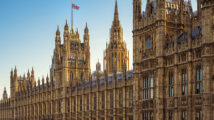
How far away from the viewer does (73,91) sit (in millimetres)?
89438

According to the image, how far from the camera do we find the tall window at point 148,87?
2052 inches

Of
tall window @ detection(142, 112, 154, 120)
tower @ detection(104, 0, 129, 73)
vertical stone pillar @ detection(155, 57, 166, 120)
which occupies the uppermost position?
tower @ detection(104, 0, 129, 73)

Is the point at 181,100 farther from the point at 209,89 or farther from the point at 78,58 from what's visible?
the point at 78,58

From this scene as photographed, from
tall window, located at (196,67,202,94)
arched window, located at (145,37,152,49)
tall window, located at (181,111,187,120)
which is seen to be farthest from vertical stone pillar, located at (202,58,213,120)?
arched window, located at (145,37,152,49)

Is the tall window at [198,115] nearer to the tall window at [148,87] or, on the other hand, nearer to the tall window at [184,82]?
the tall window at [184,82]

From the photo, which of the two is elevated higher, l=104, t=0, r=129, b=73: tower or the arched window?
l=104, t=0, r=129, b=73: tower

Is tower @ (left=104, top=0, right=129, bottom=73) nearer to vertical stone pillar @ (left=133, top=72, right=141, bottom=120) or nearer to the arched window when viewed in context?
vertical stone pillar @ (left=133, top=72, right=141, bottom=120)

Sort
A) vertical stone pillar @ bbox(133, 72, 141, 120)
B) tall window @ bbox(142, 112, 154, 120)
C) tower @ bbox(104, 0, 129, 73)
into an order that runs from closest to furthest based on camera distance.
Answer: tall window @ bbox(142, 112, 154, 120) < vertical stone pillar @ bbox(133, 72, 141, 120) < tower @ bbox(104, 0, 129, 73)

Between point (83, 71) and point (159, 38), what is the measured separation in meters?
50.0

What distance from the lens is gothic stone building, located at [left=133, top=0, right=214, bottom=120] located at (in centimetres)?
4206

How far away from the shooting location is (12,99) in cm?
12606

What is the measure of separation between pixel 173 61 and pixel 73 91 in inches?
1759

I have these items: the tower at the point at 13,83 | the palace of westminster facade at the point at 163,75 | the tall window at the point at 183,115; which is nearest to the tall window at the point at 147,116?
the palace of westminster facade at the point at 163,75

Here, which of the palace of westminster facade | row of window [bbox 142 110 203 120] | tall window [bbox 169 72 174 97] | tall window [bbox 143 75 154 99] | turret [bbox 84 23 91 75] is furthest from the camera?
turret [bbox 84 23 91 75]
